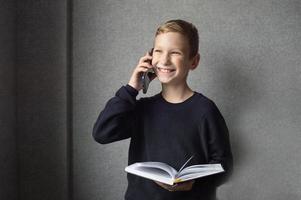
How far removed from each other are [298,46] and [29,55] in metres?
1.19

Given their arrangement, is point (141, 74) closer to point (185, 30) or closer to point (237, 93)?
point (185, 30)

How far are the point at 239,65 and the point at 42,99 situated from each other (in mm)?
904

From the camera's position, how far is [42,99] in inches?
65.2

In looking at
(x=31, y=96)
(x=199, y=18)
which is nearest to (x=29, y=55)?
(x=31, y=96)

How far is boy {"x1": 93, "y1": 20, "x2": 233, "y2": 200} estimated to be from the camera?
1.24 m

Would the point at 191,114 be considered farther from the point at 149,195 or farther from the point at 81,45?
the point at 81,45

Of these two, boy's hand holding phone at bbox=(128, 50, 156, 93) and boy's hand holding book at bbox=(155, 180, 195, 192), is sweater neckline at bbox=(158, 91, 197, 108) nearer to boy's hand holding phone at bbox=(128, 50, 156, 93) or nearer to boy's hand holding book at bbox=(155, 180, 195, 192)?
Answer: boy's hand holding phone at bbox=(128, 50, 156, 93)

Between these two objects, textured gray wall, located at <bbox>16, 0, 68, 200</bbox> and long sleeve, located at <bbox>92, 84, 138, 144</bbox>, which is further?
textured gray wall, located at <bbox>16, 0, 68, 200</bbox>

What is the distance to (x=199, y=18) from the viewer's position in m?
1.59

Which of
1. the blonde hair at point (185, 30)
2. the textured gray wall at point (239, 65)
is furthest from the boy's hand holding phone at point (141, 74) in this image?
the textured gray wall at point (239, 65)

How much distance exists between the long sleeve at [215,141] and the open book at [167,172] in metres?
0.15

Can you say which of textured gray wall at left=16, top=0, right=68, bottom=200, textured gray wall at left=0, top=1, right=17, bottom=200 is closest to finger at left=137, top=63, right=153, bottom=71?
textured gray wall at left=16, top=0, right=68, bottom=200

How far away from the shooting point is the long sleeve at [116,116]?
1217 millimetres

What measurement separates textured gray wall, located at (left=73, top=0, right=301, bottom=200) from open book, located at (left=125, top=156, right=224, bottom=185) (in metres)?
0.46
